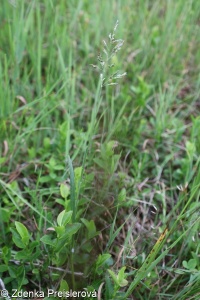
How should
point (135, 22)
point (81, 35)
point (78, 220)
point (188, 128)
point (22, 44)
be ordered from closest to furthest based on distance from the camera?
point (78, 220), point (22, 44), point (188, 128), point (81, 35), point (135, 22)

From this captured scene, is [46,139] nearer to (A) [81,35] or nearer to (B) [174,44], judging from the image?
(A) [81,35]

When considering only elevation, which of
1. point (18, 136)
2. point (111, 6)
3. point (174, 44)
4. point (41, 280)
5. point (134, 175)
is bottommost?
point (41, 280)

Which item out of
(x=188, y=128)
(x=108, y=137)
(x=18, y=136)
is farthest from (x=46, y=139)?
(x=188, y=128)

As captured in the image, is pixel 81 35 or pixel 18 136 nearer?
pixel 18 136

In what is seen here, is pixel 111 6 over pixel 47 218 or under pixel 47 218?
over

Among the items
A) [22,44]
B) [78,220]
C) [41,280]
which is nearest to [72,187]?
[78,220]

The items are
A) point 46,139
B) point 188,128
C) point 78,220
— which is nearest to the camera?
point 78,220

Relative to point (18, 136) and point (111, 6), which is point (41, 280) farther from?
point (111, 6)
